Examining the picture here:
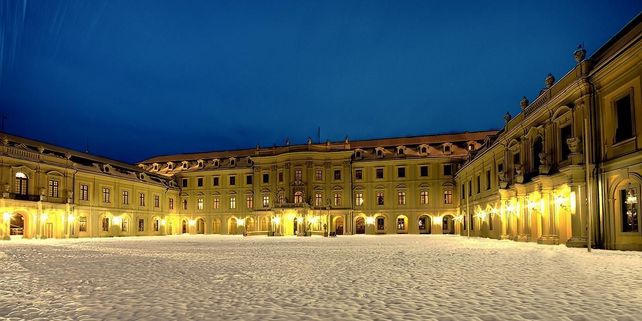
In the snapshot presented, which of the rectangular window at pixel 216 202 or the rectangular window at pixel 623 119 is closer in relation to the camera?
the rectangular window at pixel 623 119

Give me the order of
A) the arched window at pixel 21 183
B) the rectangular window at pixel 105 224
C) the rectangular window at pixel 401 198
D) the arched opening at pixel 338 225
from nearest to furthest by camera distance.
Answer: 1. the arched window at pixel 21 183
2. the rectangular window at pixel 105 224
3. the rectangular window at pixel 401 198
4. the arched opening at pixel 338 225

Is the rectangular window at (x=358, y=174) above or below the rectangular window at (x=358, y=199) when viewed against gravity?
above

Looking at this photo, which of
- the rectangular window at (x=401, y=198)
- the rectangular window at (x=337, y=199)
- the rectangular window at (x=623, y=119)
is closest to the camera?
the rectangular window at (x=623, y=119)

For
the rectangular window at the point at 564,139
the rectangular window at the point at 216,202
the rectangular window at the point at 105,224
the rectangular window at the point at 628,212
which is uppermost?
the rectangular window at the point at 564,139

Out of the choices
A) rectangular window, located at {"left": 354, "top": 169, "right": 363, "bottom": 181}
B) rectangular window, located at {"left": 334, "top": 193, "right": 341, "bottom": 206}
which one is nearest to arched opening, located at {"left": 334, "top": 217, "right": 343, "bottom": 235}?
rectangular window, located at {"left": 334, "top": 193, "right": 341, "bottom": 206}

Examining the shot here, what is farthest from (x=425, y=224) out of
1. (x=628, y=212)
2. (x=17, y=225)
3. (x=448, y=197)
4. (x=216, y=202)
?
(x=628, y=212)

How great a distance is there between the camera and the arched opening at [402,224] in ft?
222

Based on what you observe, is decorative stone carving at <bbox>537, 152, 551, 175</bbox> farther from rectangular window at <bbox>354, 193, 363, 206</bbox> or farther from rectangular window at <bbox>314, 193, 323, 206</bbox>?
rectangular window at <bbox>314, 193, 323, 206</bbox>

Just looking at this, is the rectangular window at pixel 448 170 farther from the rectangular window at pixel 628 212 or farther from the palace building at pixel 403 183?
the rectangular window at pixel 628 212

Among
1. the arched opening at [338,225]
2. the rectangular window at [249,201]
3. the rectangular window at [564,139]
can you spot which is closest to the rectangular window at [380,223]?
the arched opening at [338,225]

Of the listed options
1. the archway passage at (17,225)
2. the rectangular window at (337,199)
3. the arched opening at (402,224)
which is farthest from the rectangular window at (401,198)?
the archway passage at (17,225)

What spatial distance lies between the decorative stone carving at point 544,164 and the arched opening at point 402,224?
38355 mm

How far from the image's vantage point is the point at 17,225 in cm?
4888

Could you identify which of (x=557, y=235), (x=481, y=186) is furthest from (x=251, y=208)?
(x=557, y=235)
